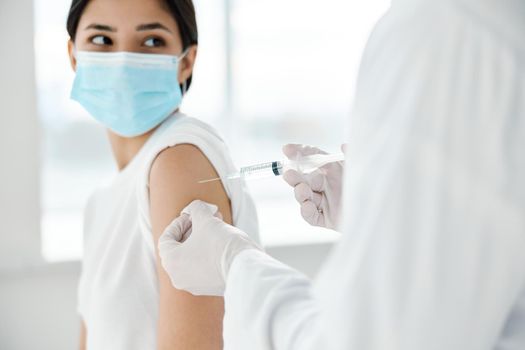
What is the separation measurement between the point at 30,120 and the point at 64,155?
0.80 ft

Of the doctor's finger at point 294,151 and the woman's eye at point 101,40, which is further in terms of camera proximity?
the woman's eye at point 101,40

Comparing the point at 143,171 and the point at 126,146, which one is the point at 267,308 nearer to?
the point at 143,171

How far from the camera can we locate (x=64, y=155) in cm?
307

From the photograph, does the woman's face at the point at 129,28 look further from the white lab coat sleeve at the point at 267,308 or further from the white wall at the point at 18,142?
the white wall at the point at 18,142

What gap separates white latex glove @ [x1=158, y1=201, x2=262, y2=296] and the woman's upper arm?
0.66 ft

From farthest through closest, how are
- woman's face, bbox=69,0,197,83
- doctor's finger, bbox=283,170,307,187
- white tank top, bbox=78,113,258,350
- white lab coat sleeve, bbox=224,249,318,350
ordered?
woman's face, bbox=69,0,197,83 → white tank top, bbox=78,113,258,350 → doctor's finger, bbox=283,170,307,187 → white lab coat sleeve, bbox=224,249,318,350

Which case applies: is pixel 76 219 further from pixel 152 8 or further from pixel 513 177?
pixel 513 177

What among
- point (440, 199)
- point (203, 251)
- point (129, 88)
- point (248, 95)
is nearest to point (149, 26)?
point (129, 88)

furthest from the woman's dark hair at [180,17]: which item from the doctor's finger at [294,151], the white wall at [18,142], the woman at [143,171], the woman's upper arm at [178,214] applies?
the white wall at [18,142]

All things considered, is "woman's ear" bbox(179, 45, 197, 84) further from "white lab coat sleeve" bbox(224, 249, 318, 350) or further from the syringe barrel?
"white lab coat sleeve" bbox(224, 249, 318, 350)

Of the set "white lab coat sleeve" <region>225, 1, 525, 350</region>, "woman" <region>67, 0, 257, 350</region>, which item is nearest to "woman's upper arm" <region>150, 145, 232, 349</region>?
"woman" <region>67, 0, 257, 350</region>

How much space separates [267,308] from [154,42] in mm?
936

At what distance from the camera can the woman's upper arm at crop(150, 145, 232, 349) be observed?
1.14m

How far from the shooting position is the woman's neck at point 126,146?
160 centimetres
